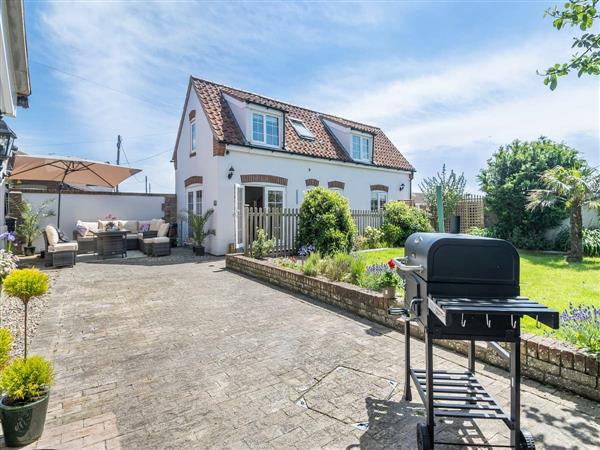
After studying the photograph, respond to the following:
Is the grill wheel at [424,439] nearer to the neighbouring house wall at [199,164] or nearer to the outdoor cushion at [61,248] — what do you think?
the neighbouring house wall at [199,164]

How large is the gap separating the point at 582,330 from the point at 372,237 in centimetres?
979

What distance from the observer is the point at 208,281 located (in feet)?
26.4

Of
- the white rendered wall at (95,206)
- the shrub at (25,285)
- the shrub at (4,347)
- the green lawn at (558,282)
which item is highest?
the white rendered wall at (95,206)

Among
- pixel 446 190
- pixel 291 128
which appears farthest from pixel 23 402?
pixel 446 190

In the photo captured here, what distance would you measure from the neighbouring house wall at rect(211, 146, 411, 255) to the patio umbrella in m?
4.47

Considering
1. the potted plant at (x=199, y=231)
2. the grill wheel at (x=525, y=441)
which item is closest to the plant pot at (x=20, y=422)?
the grill wheel at (x=525, y=441)

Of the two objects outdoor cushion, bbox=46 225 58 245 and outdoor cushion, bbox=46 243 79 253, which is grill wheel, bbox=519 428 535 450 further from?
outdoor cushion, bbox=46 225 58 245

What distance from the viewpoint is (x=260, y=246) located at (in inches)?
365

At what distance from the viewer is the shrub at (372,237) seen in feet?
41.8

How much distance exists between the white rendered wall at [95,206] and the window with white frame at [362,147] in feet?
34.6

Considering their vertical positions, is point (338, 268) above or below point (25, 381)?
above

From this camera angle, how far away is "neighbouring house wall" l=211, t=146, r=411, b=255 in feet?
40.0

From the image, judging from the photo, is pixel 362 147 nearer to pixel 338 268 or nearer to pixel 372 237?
pixel 372 237

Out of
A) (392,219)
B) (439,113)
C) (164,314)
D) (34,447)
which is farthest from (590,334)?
(439,113)
